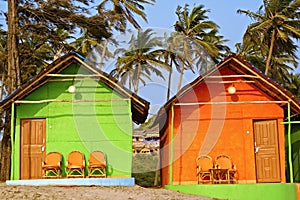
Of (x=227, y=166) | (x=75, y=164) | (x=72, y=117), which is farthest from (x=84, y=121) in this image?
(x=227, y=166)

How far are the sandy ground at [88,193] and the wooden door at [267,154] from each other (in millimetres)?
3285

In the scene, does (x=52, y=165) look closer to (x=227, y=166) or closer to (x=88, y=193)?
(x=88, y=193)

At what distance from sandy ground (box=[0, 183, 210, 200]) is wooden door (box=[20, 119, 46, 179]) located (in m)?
2.42

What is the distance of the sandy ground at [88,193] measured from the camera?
43.2ft

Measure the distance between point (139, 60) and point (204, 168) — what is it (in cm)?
1907

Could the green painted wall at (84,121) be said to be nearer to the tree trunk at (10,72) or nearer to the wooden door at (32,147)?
the wooden door at (32,147)

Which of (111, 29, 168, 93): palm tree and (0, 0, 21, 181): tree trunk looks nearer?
(0, 0, 21, 181): tree trunk

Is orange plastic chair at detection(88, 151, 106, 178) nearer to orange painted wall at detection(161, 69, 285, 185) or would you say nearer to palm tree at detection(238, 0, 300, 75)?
orange painted wall at detection(161, 69, 285, 185)

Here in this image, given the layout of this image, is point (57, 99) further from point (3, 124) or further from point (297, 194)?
point (297, 194)

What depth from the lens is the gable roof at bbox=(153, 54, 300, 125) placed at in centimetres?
1745

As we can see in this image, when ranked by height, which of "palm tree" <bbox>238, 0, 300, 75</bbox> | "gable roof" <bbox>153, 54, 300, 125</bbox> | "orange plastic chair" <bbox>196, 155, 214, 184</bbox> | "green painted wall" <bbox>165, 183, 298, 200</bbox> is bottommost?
"green painted wall" <bbox>165, 183, 298, 200</bbox>

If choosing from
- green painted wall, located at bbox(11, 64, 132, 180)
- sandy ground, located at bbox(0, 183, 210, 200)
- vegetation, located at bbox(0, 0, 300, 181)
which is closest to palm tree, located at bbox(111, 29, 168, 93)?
vegetation, located at bbox(0, 0, 300, 181)

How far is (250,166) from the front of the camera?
17859mm

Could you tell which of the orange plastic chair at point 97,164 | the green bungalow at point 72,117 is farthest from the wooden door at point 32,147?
the orange plastic chair at point 97,164
